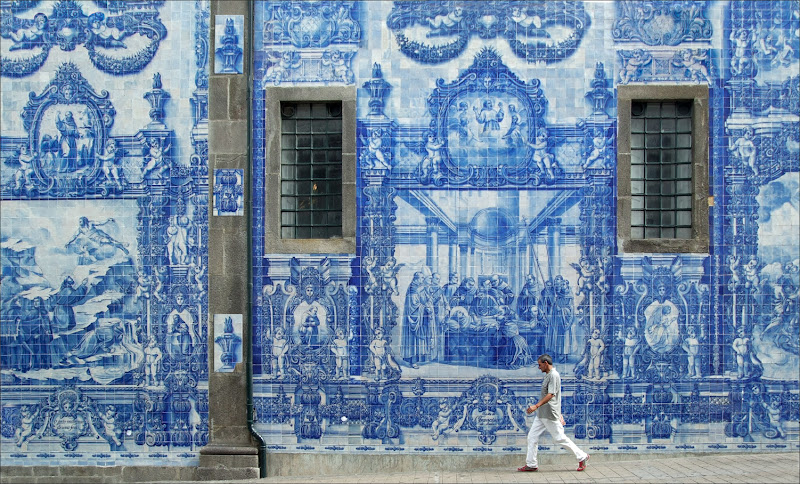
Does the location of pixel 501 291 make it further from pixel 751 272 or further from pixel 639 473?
pixel 751 272

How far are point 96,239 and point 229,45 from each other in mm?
2923

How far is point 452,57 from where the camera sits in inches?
343

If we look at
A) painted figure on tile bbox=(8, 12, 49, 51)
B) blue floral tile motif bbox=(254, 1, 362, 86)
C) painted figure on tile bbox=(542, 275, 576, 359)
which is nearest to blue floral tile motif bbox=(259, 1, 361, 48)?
blue floral tile motif bbox=(254, 1, 362, 86)

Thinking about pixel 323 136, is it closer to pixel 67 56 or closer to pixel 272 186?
pixel 272 186

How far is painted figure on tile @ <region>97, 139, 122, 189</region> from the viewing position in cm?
886

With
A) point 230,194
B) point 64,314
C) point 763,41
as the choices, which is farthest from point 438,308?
point 763,41

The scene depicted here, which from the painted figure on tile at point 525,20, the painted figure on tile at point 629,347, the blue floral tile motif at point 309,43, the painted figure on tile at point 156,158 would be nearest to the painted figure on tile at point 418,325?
the painted figure on tile at point 629,347

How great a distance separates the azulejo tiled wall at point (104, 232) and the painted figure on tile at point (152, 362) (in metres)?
0.02

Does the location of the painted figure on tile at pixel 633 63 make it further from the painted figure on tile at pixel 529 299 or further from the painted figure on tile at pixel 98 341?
the painted figure on tile at pixel 98 341

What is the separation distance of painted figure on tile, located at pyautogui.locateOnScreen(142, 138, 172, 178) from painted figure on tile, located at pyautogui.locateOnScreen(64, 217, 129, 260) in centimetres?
78

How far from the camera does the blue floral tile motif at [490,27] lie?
8.70 meters

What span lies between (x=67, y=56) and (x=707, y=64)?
7929 millimetres

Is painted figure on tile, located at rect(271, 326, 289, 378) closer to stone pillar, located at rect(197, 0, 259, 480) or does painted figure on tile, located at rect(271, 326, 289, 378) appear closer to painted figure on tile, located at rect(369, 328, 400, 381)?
stone pillar, located at rect(197, 0, 259, 480)

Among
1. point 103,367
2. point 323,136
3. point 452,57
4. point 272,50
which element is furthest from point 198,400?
point 452,57
